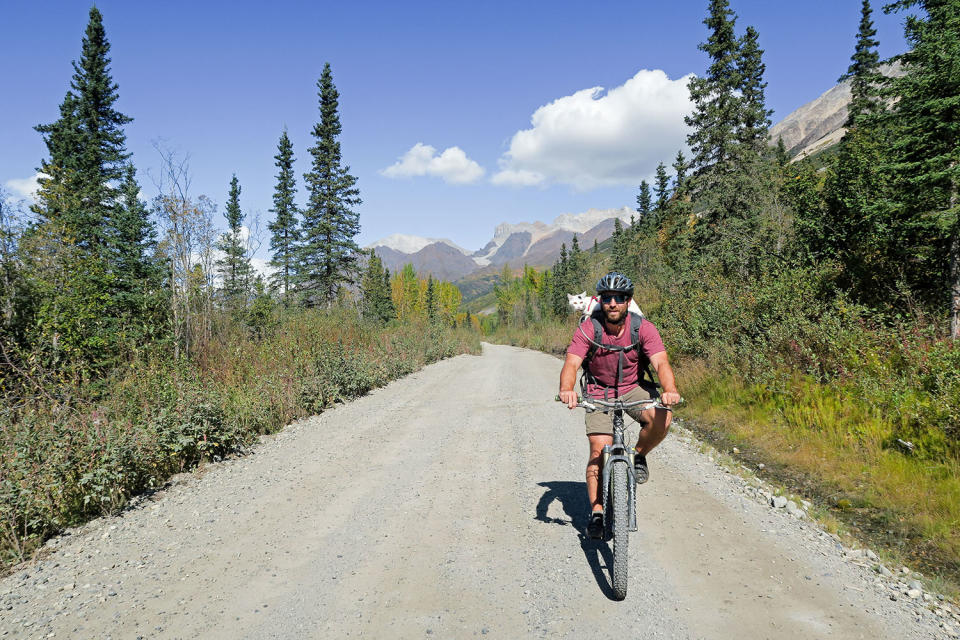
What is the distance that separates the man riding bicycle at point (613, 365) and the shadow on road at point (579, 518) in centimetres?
21

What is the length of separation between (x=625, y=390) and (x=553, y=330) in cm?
3839

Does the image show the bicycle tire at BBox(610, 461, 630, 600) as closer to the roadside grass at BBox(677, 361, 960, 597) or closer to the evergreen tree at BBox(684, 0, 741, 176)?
the roadside grass at BBox(677, 361, 960, 597)

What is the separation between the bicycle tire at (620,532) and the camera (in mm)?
3100

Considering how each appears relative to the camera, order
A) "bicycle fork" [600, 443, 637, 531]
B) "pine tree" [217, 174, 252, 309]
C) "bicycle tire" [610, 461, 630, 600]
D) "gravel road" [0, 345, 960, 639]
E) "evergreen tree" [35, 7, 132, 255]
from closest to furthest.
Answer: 1. "gravel road" [0, 345, 960, 639]
2. "bicycle tire" [610, 461, 630, 600]
3. "bicycle fork" [600, 443, 637, 531]
4. "pine tree" [217, 174, 252, 309]
5. "evergreen tree" [35, 7, 132, 255]

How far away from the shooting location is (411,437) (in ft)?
24.9

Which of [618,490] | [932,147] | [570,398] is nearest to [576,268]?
[932,147]

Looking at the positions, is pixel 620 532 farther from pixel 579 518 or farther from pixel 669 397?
pixel 579 518

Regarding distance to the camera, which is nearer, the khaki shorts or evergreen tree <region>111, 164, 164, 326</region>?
the khaki shorts

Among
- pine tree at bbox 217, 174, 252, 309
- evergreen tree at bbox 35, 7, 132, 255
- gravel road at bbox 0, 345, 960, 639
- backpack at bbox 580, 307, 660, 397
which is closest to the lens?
gravel road at bbox 0, 345, 960, 639

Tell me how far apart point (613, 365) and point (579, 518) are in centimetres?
177

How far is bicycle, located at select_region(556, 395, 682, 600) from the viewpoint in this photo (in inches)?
123

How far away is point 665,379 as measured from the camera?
3.65m

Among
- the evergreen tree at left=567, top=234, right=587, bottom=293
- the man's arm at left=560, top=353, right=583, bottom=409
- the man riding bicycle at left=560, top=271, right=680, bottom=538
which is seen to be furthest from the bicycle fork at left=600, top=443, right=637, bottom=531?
the evergreen tree at left=567, top=234, right=587, bottom=293

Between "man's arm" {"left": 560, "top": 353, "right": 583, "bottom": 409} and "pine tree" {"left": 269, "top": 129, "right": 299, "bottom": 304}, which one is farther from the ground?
"pine tree" {"left": 269, "top": 129, "right": 299, "bottom": 304}
